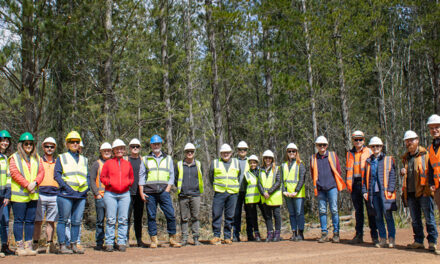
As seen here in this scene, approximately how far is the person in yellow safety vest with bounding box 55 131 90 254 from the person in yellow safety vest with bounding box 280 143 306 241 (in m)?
4.03

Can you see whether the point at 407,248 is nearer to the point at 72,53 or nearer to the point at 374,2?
the point at 72,53

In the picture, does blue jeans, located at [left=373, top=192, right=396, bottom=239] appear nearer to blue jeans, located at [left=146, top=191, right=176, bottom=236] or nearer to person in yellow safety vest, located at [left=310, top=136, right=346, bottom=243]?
person in yellow safety vest, located at [left=310, top=136, right=346, bottom=243]

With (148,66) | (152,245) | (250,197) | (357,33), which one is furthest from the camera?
(357,33)

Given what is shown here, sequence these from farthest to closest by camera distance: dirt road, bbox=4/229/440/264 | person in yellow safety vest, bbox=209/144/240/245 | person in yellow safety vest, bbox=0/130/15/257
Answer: person in yellow safety vest, bbox=209/144/240/245 → person in yellow safety vest, bbox=0/130/15/257 → dirt road, bbox=4/229/440/264

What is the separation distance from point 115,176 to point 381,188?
472 centimetres

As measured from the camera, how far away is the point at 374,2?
1634 centimetres

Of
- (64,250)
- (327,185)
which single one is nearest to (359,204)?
(327,185)

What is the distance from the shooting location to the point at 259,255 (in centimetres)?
667

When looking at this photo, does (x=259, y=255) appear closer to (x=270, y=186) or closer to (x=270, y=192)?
(x=270, y=192)

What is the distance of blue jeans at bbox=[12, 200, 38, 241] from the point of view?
6734 millimetres

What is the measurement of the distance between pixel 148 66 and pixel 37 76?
3505 mm

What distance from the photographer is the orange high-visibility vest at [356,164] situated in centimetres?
793

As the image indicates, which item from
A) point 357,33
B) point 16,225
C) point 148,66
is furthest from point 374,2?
point 16,225

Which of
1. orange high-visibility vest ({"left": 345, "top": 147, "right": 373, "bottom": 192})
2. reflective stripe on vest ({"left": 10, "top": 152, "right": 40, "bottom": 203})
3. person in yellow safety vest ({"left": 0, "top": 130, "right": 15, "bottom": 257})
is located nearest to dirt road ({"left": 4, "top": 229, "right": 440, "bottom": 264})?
person in yellow safety vest ({"left": 0, "top": 130, "right": 15, "bottom": 257})
